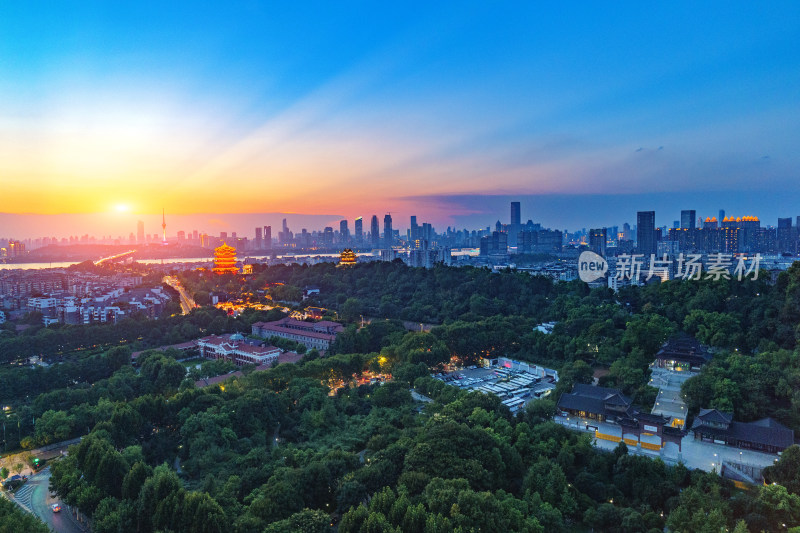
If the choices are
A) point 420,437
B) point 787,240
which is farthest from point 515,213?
point 420,437

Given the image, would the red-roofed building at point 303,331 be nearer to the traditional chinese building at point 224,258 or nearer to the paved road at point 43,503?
the paved road at point 43,503

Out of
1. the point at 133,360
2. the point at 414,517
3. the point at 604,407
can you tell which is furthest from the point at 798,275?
the point at 133,360

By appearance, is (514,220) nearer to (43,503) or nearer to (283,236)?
(283,236)

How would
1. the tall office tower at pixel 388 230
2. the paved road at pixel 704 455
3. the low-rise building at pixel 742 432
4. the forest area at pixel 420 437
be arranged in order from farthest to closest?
the tall office tower at pixel 388 230, the low-rise building at pixel 742 432, the paved road at pixel 704 455, the forest area at pixel 420 437

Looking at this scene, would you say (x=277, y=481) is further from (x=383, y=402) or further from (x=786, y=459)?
(x=786, y=459)

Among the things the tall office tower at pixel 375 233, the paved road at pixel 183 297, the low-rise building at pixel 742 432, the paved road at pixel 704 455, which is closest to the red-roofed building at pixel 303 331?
the paved road at pixel 183 297

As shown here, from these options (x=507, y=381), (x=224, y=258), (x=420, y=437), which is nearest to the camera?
(x=420, y=437)

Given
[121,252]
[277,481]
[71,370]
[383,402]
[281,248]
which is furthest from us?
[281,248]
